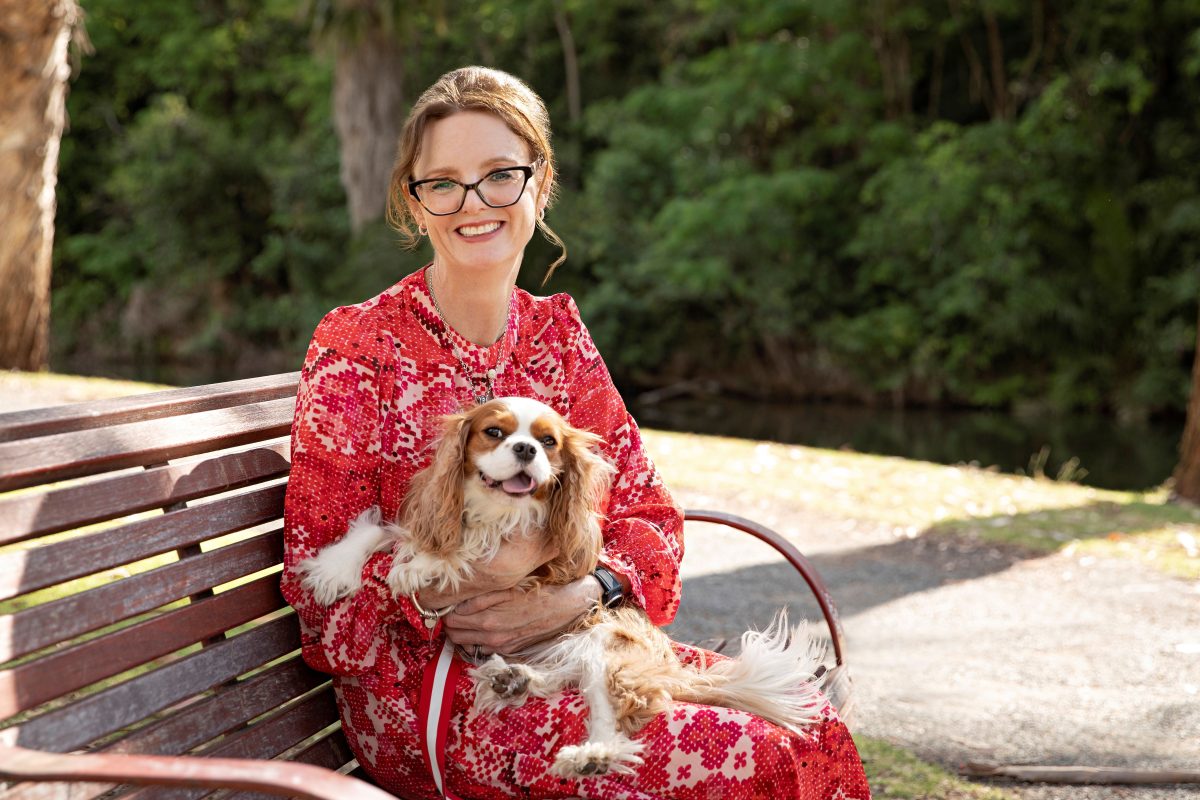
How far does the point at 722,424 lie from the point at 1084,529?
13.2m

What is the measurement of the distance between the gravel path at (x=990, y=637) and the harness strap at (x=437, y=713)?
7.34 feet

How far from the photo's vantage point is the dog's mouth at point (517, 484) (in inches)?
93.4

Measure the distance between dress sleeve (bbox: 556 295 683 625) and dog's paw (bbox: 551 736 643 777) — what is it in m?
0.45

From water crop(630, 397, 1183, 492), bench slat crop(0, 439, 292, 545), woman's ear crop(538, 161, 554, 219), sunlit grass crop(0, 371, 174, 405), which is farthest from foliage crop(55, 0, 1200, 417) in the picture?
bench slat crop(0, 439, 292, 545)

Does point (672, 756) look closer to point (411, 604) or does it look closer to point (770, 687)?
point (770, 687)

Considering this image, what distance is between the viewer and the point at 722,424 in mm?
20672

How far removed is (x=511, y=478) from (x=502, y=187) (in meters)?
0.76

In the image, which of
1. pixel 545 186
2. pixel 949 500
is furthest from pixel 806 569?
pixel 949 500

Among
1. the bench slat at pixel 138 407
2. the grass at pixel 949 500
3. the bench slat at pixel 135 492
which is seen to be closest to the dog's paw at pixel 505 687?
the bench slat at pixel 135 492

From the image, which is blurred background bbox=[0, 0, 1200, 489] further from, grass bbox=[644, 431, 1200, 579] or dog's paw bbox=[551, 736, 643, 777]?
dog's paw bbox=[551, 736, 643, 777]

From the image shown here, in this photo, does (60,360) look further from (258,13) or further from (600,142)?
(600,142)

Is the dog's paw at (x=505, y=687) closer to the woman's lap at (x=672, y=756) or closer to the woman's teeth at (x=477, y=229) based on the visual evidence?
the woman's lap at (x=672, y=756)

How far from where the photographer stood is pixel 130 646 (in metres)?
2.20

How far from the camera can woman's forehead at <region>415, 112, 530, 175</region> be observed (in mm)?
2713
